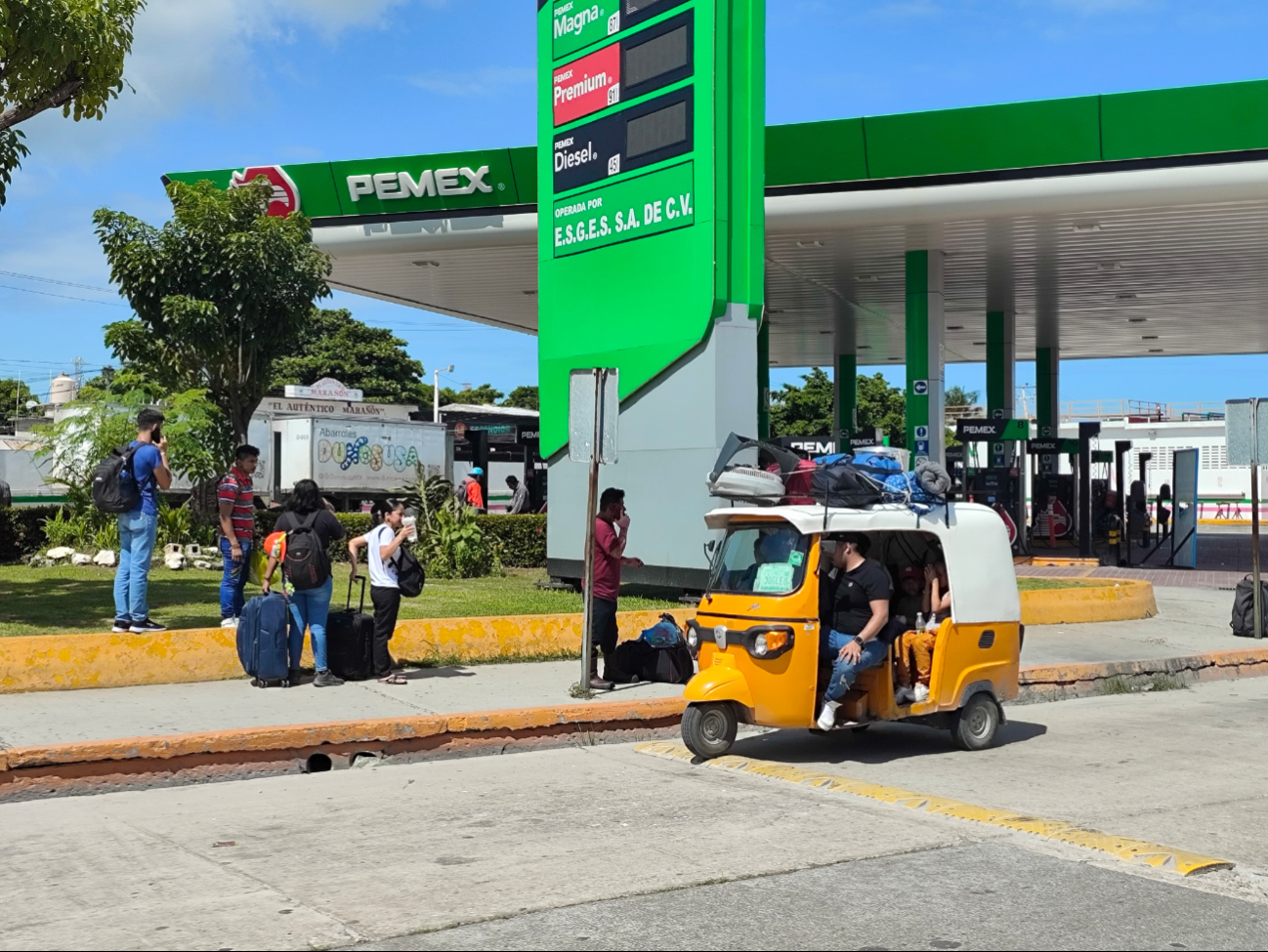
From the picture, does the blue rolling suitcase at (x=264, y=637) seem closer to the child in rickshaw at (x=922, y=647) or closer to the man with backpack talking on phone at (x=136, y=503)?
the man with backpack talking on phone at (x=136, y=503)

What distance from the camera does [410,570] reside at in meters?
10.5

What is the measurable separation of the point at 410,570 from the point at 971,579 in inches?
170

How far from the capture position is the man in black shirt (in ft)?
27.2

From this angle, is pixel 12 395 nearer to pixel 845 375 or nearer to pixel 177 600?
pixel 845 375

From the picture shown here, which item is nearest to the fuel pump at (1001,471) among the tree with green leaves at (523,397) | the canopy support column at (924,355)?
the canopy support column at (924,355)

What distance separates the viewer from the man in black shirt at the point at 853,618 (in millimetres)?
8281

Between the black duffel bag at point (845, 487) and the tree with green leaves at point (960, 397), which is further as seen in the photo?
the tree with green leaves at point (960, 397)

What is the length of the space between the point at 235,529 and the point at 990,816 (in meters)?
7.19

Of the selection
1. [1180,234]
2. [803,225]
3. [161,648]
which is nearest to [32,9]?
[161,648]

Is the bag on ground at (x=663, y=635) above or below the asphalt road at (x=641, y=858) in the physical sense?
above

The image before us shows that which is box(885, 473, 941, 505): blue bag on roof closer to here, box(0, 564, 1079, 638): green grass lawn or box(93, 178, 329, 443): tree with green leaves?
box(0, 564, 1079, 638): green grass lawn

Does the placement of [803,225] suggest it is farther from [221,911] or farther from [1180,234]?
[221,911]

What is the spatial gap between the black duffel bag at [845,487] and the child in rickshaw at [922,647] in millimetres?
750

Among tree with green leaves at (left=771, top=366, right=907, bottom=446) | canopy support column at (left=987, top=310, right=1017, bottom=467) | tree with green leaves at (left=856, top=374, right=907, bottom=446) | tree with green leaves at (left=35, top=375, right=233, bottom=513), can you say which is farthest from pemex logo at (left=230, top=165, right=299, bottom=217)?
tree with green leaves at (left=856, top=374, right=907, bottom=446)
